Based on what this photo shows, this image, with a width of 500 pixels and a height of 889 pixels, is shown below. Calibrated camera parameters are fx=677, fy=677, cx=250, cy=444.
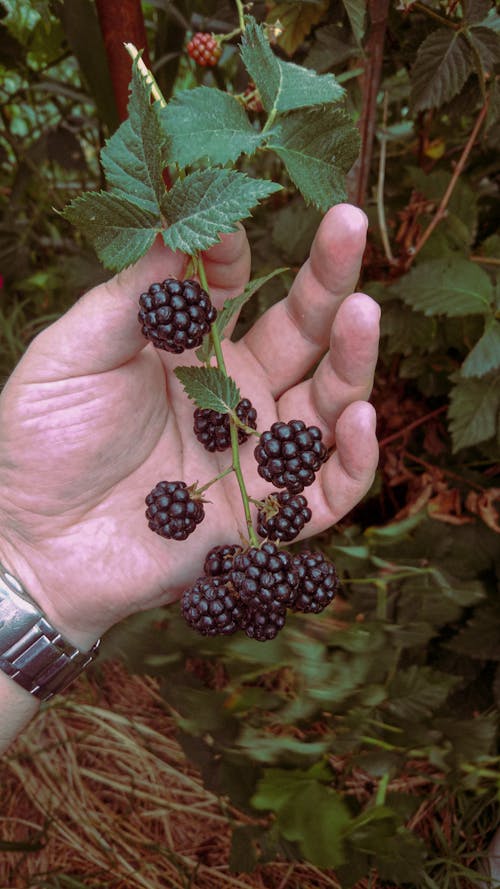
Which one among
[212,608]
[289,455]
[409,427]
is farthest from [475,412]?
[212,608]

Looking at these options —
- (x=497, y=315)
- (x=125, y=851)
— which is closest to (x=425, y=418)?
(x=497, y=315)

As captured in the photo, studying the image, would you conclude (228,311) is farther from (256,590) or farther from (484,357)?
(484,357)

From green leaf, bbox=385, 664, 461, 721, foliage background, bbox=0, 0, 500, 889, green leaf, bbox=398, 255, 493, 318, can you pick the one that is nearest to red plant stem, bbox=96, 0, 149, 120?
foliage background, bbox=0, 0, 500, 889

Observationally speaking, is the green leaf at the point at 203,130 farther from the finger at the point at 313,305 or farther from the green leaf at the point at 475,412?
the green leaf at the point at 475,412

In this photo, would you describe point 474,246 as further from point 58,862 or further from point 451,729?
point 58,862

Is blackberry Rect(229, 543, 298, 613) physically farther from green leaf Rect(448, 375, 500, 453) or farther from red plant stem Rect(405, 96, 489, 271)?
red plant stem Rect(405, 96, 489, 271)

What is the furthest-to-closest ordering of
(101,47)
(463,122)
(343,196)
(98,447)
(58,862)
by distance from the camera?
(463,122)
(58,862)
(101,47)
(98,447)
(343,196)

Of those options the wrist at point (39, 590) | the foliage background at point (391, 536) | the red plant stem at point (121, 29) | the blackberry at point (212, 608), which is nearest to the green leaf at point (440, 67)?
the foliage background at point (391, 536)
